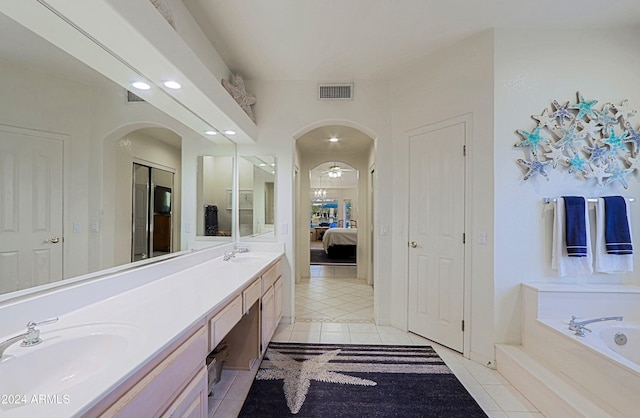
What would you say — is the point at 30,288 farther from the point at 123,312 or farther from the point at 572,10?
the point at 572,10

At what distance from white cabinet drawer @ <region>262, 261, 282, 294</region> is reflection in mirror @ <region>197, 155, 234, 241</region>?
0.65m

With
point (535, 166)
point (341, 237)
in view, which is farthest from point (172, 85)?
point (341, 237)

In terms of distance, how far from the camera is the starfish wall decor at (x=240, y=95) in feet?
9.28

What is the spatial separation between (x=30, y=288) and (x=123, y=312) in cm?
34

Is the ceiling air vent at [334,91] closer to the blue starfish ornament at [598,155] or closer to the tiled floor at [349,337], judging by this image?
the blue starfish ornament at [598,155]

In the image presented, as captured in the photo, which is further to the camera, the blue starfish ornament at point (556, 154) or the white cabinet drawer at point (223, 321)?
the blue starfish ornament at point (556, 154)

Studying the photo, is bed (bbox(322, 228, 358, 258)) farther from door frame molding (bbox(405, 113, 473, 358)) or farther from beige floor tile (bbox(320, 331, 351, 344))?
door frame molding (bbox(405, 113, 473, 358))

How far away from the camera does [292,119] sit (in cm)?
323

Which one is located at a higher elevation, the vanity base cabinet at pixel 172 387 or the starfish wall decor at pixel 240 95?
the starfish wall decor at pixel 240 95

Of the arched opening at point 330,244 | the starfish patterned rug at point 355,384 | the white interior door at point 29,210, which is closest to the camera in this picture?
the white interior door at point 29,210

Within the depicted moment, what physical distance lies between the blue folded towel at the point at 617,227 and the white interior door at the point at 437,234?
42.6 inches

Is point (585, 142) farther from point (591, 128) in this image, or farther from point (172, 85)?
point (172, 85)

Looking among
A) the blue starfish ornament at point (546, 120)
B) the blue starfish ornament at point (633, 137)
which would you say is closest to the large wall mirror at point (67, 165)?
the blue starfish ornament at point (546, 120)

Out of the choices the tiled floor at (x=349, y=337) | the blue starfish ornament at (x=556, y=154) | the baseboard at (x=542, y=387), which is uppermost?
the blue starfish ornament at (x=556, y=154)
